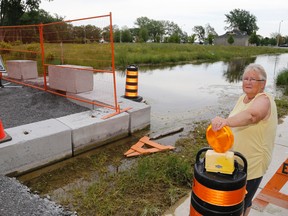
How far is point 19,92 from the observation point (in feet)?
25.4

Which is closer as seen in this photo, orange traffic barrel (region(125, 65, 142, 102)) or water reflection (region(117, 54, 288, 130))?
orange traffic barrel (region(125, 65, 142, 102))

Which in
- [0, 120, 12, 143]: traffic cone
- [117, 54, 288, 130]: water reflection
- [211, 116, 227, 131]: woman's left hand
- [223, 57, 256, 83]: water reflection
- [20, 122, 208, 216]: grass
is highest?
[211, 116, 227, 131]: woman's left hand

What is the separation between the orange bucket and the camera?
1737mm

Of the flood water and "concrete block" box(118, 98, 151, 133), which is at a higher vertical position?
"concrete block" box(118, 98, 151, 133)

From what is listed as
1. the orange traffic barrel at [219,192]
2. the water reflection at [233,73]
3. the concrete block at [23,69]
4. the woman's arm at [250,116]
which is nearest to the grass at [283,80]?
the water reflection at [233,73]

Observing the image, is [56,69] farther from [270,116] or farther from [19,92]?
[270,116]

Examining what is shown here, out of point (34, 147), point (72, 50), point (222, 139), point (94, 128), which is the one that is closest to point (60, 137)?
point (34, 147)

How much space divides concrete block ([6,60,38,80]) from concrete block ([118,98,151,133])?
4598 millimetres

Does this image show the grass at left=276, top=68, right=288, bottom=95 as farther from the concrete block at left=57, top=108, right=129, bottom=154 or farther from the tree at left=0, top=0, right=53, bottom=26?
the tree at left=0, top=0, right=53, bottom=26

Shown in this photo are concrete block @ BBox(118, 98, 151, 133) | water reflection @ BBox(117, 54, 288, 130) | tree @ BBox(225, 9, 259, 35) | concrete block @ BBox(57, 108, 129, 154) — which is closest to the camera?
concrete block @ BBox(57, 108, 129, 154)

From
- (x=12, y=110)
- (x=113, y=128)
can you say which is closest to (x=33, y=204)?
(x=113, y=128)

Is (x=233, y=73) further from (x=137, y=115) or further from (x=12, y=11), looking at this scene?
(x=12, y=11)

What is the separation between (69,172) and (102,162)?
0.56 meters

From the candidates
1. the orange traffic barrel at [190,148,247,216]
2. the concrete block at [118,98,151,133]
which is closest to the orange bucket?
the orange traffic barrel at [190,148,247,216]
